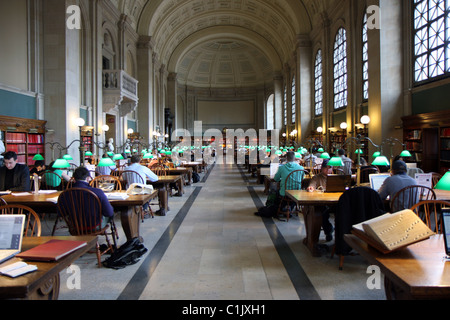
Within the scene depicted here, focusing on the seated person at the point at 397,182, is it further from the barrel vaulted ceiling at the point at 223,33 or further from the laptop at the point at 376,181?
the barrel vaulted ceiling at the point at 223,33

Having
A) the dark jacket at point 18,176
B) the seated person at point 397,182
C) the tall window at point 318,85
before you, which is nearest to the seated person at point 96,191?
the dark jacket at point 18,176

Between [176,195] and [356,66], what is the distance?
9.92 m

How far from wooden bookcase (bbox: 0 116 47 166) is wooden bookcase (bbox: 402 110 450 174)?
11595 mm

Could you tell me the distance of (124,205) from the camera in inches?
167

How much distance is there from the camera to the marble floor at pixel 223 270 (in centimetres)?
315

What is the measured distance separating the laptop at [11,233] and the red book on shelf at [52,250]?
0.35 ft

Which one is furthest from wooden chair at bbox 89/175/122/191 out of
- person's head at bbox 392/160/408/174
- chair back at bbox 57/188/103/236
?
person's head at bbox 392/160/408/174

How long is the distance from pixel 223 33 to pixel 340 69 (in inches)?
650

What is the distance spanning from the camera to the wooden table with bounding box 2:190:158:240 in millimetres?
4230

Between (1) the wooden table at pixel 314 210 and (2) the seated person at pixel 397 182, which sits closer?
(2) the seated person at pixel 397 182

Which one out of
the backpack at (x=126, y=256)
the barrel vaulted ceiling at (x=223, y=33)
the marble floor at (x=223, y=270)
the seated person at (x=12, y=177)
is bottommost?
the marble floor at (x=223, y=270)

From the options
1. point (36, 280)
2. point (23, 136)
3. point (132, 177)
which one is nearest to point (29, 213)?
point (36, 280)

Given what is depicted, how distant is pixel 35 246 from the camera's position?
2350mm
